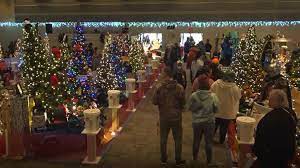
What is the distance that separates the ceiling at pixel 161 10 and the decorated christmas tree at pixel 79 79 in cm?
1406

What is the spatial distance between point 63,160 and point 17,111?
1.17 m

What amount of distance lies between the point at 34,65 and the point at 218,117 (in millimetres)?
4472

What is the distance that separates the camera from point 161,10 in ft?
85.1

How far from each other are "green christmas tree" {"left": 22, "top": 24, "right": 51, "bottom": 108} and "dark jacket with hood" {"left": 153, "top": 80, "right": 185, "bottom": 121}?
157 inches

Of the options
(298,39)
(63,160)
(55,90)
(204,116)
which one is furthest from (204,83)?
(298,39)

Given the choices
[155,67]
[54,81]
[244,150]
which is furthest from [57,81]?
[155,67]

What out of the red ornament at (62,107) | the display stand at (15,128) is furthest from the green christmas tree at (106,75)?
the display stand at (15,128)

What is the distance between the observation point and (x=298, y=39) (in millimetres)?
24578

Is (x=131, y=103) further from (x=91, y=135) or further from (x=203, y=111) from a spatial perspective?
(x=203, y=111)

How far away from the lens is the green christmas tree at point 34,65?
33.3 ft

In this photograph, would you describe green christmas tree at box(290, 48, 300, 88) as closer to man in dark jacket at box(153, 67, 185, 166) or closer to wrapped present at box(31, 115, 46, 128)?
man in dark jacket at box(153, 67, 185, 166)

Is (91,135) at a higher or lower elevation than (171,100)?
lower

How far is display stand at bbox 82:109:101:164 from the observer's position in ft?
24.6

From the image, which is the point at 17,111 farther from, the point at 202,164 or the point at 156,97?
the point at 202,164
